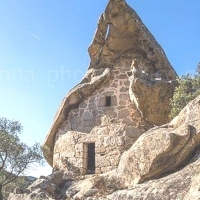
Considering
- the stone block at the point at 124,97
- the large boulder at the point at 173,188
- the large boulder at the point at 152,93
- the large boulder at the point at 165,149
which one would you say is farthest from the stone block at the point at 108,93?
the large boulder at the point at 173,188

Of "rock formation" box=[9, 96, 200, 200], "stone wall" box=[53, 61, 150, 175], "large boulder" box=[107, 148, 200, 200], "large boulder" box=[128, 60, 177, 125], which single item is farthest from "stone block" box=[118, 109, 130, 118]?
"large boulder" box=[107, 148, 200, 200]

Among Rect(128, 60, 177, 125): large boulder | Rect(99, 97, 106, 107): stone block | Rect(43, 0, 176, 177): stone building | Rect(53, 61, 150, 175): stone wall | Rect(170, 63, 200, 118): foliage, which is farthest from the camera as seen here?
Rect(99, 97, 106, 107): stone block

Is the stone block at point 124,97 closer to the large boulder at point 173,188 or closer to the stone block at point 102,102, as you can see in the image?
the stone block at point 102,102

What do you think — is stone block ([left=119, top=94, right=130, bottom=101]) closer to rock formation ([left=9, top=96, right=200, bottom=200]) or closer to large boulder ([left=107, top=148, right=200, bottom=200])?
rock formation ([left=9, top=96, right=200, bottom=200])

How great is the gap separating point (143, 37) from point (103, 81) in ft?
9.60

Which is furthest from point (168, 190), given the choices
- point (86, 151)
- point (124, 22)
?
point (124, 22)

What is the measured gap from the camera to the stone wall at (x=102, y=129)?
15.2 metres

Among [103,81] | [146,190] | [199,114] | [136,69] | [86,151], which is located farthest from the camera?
[103,81]

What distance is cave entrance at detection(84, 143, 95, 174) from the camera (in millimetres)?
15597

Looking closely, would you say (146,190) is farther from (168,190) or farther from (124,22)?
(124,22)

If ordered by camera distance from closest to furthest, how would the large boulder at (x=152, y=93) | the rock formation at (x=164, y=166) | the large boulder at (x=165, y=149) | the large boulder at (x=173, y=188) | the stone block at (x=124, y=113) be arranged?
the large boulder at (x=173, y=188)
the rock formation at (x=164, y=166)
the large boulder at (x=165, y=149)
the large boulder at (x=152, y=93)
the stone block at (x=124, y=113)

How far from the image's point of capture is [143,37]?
1719 cm

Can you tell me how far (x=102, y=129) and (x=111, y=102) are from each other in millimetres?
1470

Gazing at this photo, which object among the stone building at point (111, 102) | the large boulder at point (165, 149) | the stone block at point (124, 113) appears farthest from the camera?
the stone block at point (124, 113)
